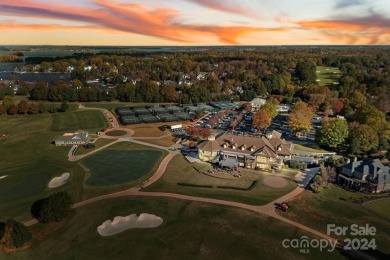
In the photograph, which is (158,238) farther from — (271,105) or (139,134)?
(271,105)

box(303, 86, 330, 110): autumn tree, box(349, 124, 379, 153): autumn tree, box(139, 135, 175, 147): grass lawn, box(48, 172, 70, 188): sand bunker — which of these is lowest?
box(48, 172, 70, 188): sand bunker

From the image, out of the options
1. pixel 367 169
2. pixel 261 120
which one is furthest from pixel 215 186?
pixel 261 120

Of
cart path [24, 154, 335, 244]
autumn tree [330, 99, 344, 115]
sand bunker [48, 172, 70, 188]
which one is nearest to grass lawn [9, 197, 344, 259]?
cart path [24, 154, 335, 244]

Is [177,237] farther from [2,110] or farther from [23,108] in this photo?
[2,110]

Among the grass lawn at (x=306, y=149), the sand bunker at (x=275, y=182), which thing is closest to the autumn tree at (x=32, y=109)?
the sand bunker at (x=275, y=182)

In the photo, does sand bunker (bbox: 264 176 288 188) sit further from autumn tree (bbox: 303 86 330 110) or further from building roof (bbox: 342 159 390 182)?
autumn tree (bbox: 303 86 330 110)

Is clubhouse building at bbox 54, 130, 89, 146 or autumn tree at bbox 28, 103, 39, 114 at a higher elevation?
autumn tree at bbox 28, 103, 39, 114

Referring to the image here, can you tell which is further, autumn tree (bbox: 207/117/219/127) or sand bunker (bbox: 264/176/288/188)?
autumn tree (bbox: 207/117/219/127)
